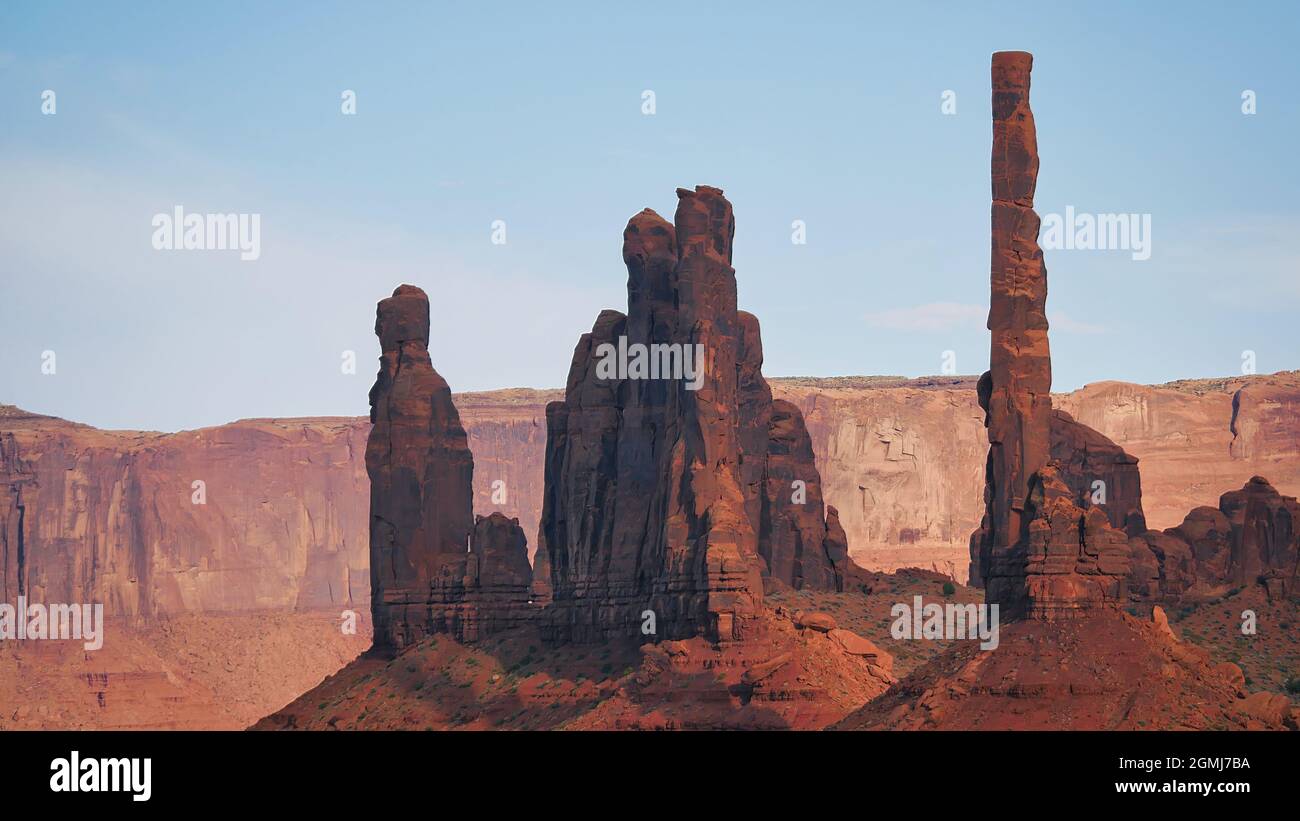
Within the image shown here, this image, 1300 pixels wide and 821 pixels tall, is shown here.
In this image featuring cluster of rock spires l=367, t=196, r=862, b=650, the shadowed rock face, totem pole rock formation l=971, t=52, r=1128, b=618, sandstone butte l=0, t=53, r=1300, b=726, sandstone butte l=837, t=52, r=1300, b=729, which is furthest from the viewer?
the shadowed rock face

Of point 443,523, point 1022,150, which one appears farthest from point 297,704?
point 1022,150

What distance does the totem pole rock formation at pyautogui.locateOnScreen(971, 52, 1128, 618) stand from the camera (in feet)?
307

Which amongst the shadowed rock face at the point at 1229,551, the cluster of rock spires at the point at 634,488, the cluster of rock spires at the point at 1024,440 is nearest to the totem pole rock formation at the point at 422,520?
the cluster of rock spires at the point at 634,488

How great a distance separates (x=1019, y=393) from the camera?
97.0m

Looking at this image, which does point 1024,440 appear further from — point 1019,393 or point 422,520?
point 422,520

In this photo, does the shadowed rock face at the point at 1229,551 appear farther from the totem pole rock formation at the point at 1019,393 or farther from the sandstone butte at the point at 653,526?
the totem pole rock formation at the point at 1019,393

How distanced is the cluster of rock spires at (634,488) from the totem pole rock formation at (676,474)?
0.10 m

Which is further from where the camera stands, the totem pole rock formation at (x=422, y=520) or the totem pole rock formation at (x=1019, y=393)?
the totem pole rock formation at (x=422, y=520)

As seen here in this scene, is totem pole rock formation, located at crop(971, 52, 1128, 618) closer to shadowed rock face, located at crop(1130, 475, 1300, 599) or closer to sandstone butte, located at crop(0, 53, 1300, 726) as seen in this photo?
sandstone butte, located at crop(0, 53, 1300, 726)

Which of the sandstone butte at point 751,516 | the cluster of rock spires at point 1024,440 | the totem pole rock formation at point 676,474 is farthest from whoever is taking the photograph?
the totem pole rock formation at point 676,474

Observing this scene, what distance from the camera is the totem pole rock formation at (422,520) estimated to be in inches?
5384

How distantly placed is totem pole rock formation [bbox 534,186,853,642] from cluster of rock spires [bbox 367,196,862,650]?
0.10 metres

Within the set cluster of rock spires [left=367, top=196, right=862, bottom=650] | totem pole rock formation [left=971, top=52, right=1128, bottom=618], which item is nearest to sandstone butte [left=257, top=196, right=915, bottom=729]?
cluster of rock spires [left=367, top=196, right=862, bottom=650]

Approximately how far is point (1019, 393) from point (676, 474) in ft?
77.7
